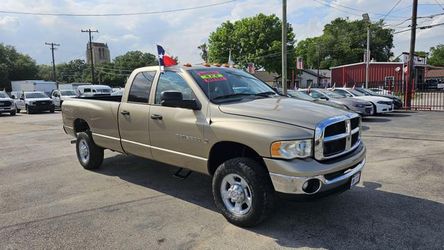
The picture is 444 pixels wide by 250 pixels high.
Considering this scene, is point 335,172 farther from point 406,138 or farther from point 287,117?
point 406,138

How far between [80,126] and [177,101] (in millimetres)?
3730

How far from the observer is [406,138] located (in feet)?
34.6

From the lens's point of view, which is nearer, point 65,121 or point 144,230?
point 144,230

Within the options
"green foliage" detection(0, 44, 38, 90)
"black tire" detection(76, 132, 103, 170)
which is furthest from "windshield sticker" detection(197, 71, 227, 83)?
"green foliage" detection(0, 44, 38, 90)

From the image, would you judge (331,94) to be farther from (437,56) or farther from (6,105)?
(437,56)

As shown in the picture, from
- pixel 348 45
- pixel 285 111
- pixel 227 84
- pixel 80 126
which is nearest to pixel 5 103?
pixel 80 126

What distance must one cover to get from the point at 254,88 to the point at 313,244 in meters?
2.42

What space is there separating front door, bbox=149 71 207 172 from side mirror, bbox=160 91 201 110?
0.10m

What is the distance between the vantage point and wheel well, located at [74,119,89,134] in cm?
748

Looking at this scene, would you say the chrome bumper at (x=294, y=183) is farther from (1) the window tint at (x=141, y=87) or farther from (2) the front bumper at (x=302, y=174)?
(1) the window tint at (x=141, y=87)

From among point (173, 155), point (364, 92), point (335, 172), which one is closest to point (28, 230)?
point (173, 155)

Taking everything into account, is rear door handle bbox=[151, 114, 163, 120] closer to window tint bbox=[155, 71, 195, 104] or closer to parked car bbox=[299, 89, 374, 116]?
window tint bbox=[155, 71, 195, 104]

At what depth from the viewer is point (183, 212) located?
491cm

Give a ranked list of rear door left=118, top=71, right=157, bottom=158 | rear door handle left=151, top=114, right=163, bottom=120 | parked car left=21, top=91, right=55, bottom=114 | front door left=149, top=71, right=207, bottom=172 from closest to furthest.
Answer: front door left=149, top=71, right=207, bottom=172 < rear door handle left=151, top=114, right=163, bottom=120 < rear door left=118, top=71, right=157, bottom=158 < parked car left=21, top=91, right=55, bottom=114
